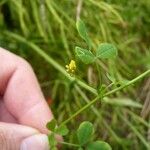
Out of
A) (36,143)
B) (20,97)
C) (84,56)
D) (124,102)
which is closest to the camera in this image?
(84,56)

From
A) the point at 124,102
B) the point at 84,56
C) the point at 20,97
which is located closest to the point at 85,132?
the point at 84,56

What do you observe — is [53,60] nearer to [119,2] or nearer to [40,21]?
[40,21]

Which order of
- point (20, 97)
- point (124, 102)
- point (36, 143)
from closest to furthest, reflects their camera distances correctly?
point (36, 143) < point (20, 97) < point (124, 102)

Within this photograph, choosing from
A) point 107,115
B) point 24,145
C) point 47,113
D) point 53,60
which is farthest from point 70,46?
point 24,145

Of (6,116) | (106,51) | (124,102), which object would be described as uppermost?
(106,51)

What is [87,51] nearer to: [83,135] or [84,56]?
[84,56]

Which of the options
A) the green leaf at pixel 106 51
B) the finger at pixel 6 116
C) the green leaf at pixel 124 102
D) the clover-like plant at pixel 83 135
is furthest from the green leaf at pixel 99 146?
the green leaf at pixel 124 102
